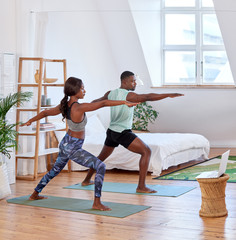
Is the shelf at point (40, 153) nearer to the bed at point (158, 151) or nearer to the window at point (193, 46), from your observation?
the bed at point (158, 151)

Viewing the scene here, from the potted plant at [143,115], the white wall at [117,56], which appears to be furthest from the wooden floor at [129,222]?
the potted plant at [143,115]

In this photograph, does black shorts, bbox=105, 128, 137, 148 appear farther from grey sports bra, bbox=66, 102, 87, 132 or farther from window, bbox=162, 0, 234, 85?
window, bbox=162, 0, 234, 85

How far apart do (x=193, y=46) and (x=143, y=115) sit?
1433mm

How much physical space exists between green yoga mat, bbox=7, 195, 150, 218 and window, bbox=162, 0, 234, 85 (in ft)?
14.4

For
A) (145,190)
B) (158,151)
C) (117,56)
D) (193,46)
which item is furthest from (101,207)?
(193,46)

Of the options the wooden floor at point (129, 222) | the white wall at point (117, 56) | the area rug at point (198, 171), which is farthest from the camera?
the white wall at point (117, 56)

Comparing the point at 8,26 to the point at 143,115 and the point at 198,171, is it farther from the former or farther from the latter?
the point at 143,115

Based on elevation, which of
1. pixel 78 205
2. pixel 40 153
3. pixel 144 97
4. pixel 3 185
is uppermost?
pixel 144 97

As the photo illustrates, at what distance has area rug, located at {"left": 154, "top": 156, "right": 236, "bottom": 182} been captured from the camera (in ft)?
19.3

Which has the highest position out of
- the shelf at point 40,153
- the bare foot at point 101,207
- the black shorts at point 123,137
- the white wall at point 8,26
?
the white wall at point 8,26

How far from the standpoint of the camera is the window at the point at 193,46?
8.44 metres

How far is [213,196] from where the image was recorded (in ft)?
13.1

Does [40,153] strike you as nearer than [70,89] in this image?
No

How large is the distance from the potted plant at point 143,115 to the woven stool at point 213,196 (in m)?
4.38
